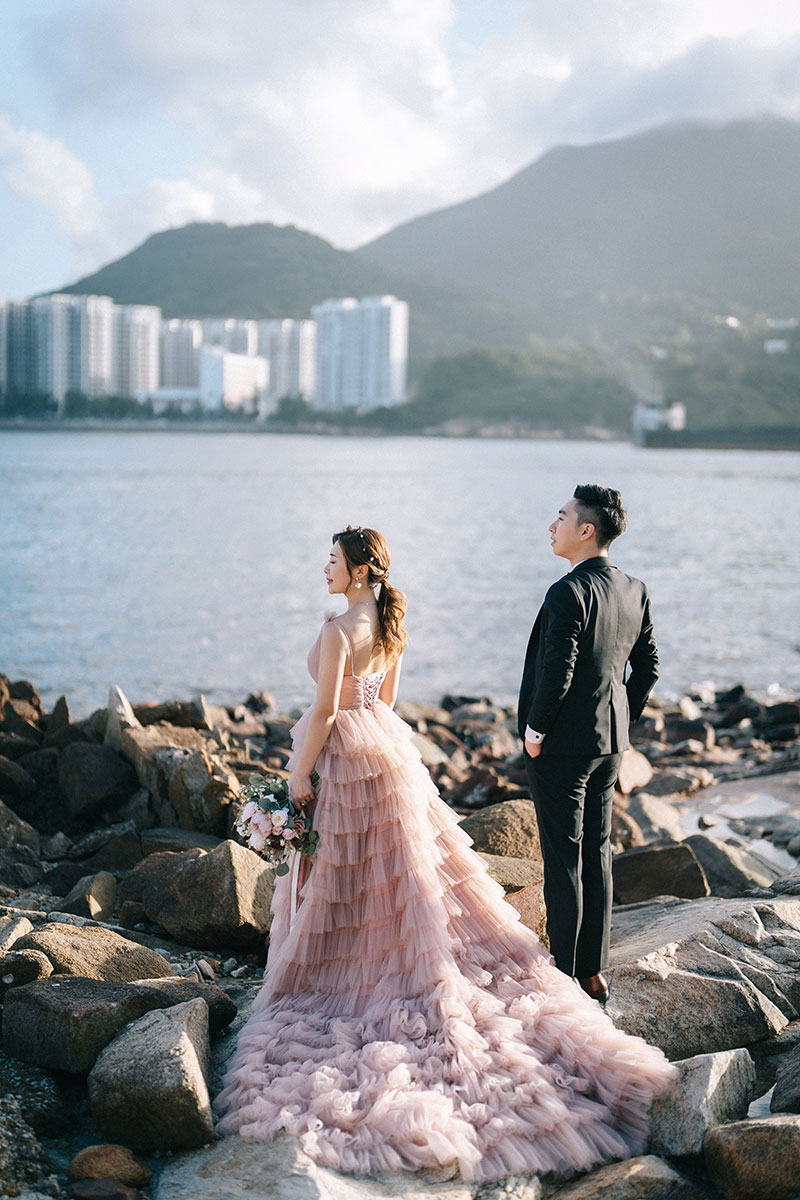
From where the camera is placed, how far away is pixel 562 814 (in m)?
4.71

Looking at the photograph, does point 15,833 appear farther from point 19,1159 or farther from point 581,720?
point 581,720

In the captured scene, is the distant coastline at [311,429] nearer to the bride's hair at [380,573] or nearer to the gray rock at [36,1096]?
the bride's hair at [380,573]

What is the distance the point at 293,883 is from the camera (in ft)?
15.6

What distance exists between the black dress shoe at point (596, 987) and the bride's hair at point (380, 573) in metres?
1.60

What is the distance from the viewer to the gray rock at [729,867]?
699 cm

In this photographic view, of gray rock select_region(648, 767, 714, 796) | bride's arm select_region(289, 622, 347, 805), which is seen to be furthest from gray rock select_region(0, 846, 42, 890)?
gray rock select_region(648, 767, 714, 796)

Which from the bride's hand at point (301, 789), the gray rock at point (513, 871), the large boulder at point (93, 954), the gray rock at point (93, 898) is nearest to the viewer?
the bride's hand at point (301, 789)

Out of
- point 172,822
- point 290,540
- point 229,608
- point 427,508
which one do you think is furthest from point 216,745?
point 427,508

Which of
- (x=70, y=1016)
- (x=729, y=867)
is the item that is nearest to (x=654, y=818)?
(x=729, y=867)

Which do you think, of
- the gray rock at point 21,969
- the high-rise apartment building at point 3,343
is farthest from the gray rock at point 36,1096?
the high-rise apartment building at point 3,343

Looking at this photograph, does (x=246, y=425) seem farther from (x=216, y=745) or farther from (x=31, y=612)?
(x=216, y=745)

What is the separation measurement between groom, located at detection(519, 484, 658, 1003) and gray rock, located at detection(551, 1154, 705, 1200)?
1.09 metres

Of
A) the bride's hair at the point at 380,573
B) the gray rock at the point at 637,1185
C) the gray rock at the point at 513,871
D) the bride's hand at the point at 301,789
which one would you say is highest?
the bride's hair at the point at 380,573

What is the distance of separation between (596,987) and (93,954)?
7.17 ft
